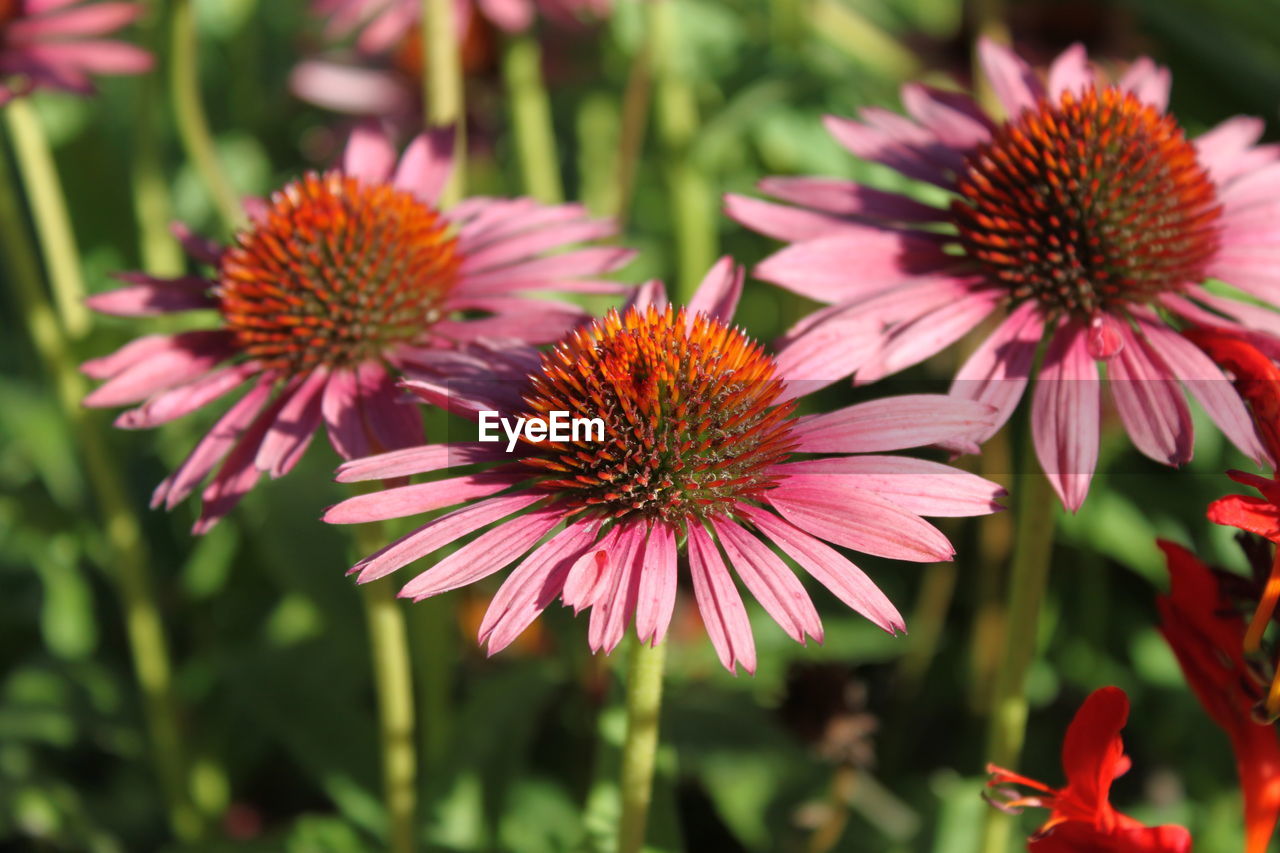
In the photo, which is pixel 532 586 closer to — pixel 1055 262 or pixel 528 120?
pixel 1055 262

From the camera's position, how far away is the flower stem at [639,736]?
870mm

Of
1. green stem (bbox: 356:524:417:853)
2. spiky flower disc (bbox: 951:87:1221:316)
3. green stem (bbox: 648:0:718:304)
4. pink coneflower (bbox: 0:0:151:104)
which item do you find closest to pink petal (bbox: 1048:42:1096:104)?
spiky flower disc (bbox: 951:87:1221:316)

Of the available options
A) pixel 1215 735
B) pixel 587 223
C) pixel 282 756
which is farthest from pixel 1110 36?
pixel 282 756

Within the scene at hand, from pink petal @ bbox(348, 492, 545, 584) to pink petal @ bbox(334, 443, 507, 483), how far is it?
4 centimetres

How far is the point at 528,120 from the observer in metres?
1.89

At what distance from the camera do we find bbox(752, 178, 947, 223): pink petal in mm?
1152

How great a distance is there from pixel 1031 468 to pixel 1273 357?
0.21m

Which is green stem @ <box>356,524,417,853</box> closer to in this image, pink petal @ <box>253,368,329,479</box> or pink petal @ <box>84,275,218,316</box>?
pink petal @ <box>253,368,329,479</box>

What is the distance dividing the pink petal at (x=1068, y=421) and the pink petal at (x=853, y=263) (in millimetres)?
A: 169

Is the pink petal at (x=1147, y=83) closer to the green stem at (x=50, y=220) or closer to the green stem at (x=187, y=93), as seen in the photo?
the green stem at (x=187, y=93)

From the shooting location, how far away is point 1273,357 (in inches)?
37.5

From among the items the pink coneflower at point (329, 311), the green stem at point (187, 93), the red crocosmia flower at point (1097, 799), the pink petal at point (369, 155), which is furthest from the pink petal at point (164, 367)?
the red crocosmia flower at point (1097, 799)

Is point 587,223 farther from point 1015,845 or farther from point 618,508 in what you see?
point 1015,845

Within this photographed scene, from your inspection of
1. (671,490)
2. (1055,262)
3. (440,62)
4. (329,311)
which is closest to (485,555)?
(671,490)
